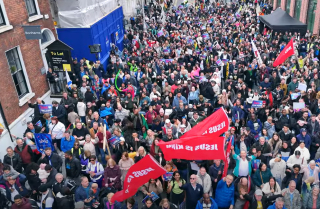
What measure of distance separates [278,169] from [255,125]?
2313 millimetres

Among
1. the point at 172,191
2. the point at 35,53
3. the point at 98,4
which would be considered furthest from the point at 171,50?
the point at 172,191

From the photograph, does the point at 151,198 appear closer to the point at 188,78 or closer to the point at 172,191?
the point at 172,191

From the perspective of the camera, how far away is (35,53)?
43.4 feet

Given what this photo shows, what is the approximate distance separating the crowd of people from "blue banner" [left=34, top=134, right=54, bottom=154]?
0.94 ft

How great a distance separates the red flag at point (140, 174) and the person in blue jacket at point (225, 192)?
1474mm

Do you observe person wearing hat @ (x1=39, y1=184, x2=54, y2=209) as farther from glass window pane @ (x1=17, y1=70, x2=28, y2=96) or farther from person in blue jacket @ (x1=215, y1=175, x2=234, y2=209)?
glass window pane @ (x1=17, y1=70, x2=28, y2=96)

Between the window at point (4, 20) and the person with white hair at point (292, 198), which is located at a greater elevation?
the window at point (4, 20)

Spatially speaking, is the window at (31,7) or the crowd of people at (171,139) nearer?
the crowd of people at (171,139)

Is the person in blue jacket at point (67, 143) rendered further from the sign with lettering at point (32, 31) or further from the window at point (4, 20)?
the window at point (4, 20)

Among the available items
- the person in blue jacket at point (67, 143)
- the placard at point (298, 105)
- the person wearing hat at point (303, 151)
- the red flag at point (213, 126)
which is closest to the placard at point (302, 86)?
the placard at point (298, 105)

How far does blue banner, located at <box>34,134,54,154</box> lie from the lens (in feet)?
28.2

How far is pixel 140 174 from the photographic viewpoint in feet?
21.3

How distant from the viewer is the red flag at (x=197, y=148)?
6691 mm

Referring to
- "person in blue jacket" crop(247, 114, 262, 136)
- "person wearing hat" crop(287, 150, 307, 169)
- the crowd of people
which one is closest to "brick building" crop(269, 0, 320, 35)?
the crowd of people
